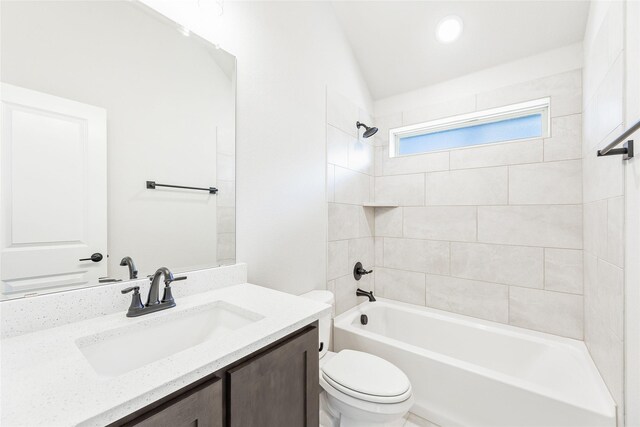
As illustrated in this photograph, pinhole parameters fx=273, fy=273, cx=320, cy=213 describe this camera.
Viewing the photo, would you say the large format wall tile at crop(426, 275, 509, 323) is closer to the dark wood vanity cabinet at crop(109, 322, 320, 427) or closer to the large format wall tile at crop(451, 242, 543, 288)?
the large format wall tile at crop(451, 242, 543, 288)

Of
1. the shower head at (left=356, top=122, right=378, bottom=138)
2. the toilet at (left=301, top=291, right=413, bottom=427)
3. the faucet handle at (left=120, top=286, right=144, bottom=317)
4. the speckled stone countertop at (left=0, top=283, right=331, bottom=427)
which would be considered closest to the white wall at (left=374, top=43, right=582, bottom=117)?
the shower head at (left=356, top=122, right=378, bottom=138)

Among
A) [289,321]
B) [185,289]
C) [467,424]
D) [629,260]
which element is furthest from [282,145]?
[467,424]

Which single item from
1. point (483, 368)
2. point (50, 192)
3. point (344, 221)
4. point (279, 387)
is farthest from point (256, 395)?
point (344, 221)

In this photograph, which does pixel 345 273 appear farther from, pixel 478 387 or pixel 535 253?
pixel 535 253

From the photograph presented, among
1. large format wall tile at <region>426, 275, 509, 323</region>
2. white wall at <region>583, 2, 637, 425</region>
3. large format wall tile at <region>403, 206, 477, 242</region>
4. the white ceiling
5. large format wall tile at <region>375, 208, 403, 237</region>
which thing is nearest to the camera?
white wall at <region>583, 2, 637, 425</region>

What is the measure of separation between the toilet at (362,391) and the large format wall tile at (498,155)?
168 cm

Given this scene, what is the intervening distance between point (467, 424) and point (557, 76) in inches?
92.3

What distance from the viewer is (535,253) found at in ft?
6.51

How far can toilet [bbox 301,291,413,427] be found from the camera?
1.27 m

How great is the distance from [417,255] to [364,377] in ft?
4.38

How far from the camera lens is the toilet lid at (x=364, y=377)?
1.30 m

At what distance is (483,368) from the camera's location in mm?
1525

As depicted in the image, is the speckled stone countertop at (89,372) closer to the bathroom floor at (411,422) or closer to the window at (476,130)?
the bathroom floor at (411,422)

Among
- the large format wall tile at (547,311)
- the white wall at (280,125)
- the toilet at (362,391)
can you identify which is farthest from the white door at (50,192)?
the large format wall tile at (547,311)
